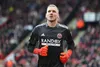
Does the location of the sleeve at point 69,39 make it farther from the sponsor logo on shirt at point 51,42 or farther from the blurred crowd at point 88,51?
the blurred crowd at point 88,51

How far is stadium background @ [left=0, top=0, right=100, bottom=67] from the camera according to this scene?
17.2 meters

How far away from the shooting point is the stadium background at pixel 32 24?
17188 millimetres

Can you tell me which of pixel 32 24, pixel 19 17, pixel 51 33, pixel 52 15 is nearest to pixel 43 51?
pixel 51 33

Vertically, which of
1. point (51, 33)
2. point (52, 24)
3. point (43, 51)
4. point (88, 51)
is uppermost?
point (52, 24)

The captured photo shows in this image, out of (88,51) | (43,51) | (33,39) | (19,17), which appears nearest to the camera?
(43,51)

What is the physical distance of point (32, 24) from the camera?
21.2 m

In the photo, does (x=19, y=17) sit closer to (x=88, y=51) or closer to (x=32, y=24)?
(x=32, y=24)

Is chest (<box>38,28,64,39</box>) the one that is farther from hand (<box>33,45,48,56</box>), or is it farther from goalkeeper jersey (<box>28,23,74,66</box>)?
hand (<box>33,45,48,56</box>)

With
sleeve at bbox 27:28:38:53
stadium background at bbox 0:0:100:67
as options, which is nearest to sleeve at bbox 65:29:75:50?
sleeve at bbox 27:28:38:53

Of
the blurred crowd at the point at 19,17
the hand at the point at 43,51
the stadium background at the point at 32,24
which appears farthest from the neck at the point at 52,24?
the blurred crowd at the point at 19,17

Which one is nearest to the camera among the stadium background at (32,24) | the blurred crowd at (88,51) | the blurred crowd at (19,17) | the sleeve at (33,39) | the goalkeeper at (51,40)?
the goalkeeper at (51,40)

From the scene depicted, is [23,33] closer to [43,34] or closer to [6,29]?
[6,29]

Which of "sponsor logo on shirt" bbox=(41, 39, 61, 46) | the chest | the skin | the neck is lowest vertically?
"sponsor logo on shirt" bbox=(41, 39, 61, 46)

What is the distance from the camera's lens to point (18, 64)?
16.5 meters
